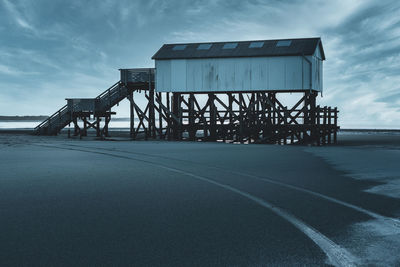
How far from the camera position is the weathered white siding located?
31328 mm

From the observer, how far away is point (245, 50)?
32.8 metres

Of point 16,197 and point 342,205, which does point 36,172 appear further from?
point 342,205

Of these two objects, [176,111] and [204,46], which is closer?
[204,46]

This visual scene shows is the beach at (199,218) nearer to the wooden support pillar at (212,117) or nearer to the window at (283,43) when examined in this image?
the wooden support pillar at (212,117)

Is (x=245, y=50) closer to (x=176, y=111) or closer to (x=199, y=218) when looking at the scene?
(x=176, y=111)

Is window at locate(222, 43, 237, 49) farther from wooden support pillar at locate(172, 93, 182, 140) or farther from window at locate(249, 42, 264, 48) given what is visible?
wooden support pillar at locate(172, 93, 182, 140)

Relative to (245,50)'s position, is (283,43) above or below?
above

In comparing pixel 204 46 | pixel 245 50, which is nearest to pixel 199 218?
pixel 245 50

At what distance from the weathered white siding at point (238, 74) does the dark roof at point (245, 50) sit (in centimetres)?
32

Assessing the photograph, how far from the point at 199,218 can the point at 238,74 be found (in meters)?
26.9

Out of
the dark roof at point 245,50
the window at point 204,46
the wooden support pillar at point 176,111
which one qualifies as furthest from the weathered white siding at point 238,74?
the window at point 204,46

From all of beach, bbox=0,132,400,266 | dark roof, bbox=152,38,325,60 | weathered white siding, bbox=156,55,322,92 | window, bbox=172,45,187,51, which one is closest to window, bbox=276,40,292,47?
dark roof, bbox=152,38,325,60

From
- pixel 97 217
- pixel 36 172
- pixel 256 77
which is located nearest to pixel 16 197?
pixel 97 217

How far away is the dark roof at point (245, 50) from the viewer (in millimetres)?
31562
